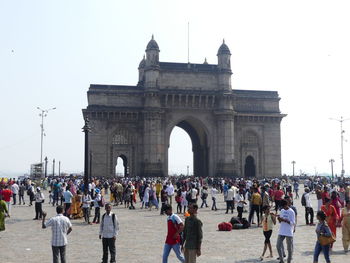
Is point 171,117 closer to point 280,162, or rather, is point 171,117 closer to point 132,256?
point 280,162

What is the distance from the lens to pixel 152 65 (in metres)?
61.7

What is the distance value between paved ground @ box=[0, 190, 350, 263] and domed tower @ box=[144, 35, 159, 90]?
39284 mm

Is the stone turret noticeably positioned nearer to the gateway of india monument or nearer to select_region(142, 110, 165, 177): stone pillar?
the gateway of india monument

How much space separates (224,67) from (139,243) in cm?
5035

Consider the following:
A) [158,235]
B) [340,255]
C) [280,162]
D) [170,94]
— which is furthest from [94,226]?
[280,162]

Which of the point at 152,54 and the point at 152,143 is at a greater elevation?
the point at 152,54

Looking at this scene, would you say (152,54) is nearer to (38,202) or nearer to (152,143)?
(152,143)

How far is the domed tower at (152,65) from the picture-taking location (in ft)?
202

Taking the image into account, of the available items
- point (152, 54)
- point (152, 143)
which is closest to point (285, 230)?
point (152, 143)

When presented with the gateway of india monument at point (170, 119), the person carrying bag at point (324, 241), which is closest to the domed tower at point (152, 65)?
the gateway of india monument at point (170, 119)

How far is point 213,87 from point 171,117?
23.3 feet

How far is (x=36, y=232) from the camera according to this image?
62.9 feet

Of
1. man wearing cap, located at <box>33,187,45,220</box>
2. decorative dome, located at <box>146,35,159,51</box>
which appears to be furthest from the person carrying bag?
decorative dome, located at <box>146,35,159,51</box>

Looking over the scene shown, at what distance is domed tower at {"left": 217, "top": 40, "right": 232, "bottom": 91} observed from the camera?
6406cm
